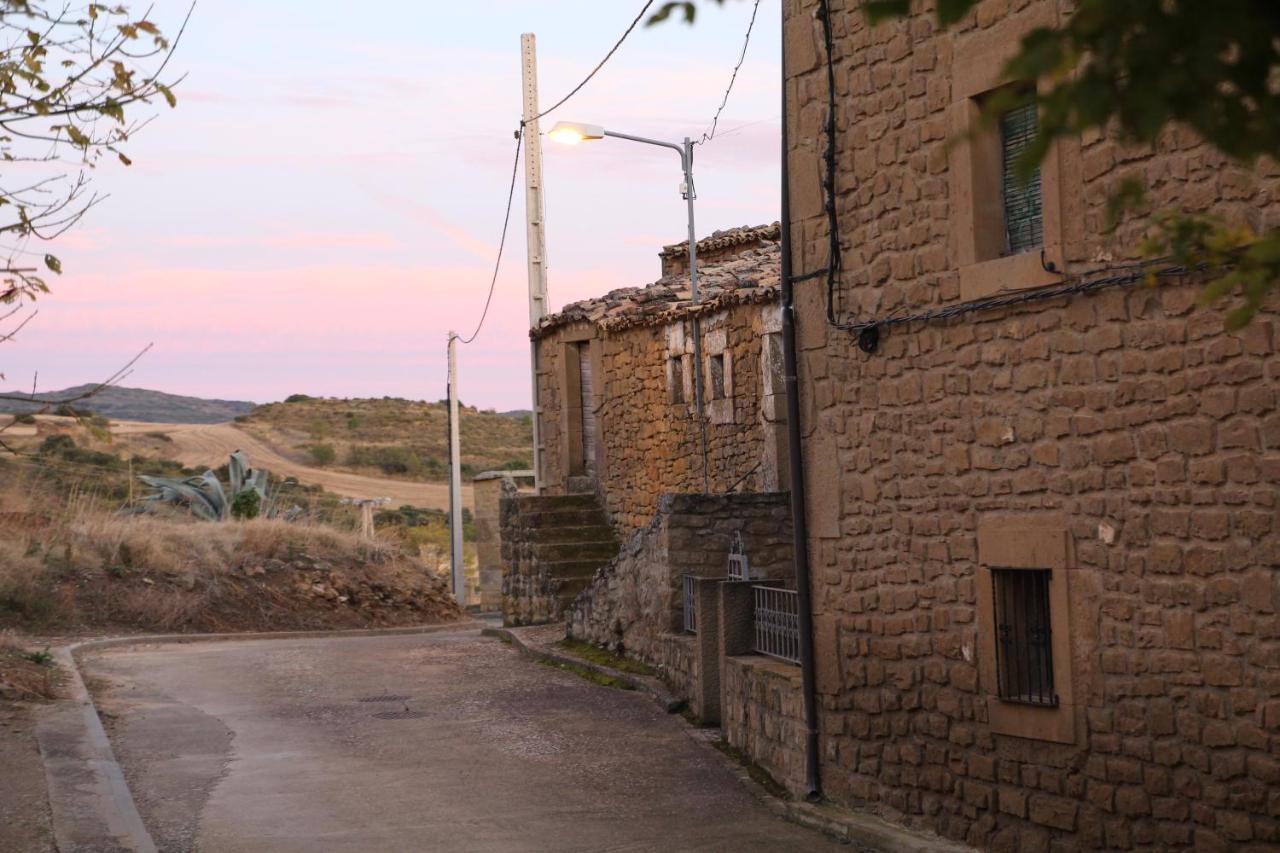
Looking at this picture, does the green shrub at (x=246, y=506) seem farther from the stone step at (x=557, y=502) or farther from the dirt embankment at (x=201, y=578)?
the stone step at (x=557, y=502)

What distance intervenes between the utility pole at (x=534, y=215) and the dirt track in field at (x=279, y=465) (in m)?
31.9

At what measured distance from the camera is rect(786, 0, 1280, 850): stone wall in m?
6.88

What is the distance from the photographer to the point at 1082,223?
7.64m

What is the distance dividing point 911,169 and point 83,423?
4.82 metres

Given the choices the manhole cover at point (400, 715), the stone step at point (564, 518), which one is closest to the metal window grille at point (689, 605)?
the manhole cover at point (400, 715)

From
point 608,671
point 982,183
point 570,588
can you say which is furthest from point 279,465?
point 982,183

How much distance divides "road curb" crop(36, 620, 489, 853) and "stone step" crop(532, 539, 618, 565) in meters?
6.74

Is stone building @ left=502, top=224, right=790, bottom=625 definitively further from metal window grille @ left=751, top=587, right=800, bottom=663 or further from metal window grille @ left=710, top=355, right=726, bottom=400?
metal window grille @ left=751, top=587, right=800, bottom=663

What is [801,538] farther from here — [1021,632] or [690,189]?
[690,189]

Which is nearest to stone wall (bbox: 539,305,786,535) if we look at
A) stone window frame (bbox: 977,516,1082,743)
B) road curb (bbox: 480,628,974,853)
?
road curb (bbox: 480,628,974,853)

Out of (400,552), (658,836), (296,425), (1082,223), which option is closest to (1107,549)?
(1082,223)

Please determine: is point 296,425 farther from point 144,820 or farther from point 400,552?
point 144,820

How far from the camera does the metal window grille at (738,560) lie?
13945mm

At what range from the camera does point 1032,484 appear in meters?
8.04
